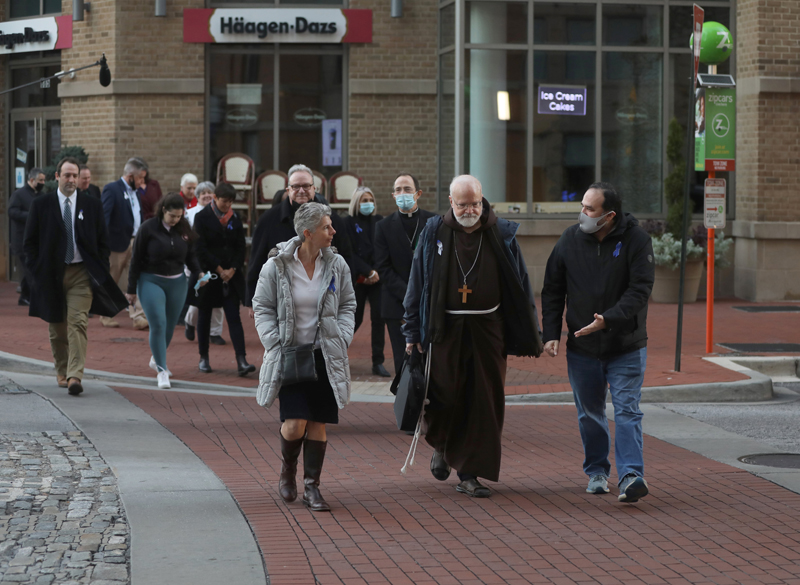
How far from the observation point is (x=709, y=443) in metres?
8.28

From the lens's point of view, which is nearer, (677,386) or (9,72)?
(677,386)

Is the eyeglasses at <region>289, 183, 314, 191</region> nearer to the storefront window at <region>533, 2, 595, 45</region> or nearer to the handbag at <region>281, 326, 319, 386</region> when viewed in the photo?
the handbag at <region>281, 326, 319, 386</region>

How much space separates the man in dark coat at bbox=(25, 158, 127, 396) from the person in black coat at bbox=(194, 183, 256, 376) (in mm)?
1432

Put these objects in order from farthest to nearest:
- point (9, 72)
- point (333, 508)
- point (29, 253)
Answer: point (9, 72) < point (29, 253) < point (333, 508)

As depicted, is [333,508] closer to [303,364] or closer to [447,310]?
[303,364]

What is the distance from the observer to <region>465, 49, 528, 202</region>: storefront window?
697 inches

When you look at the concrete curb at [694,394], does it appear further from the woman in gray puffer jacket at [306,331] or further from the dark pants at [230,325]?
the woman in gray puffer jacket at [306,331]

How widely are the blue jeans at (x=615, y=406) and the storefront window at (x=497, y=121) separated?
11166 mm

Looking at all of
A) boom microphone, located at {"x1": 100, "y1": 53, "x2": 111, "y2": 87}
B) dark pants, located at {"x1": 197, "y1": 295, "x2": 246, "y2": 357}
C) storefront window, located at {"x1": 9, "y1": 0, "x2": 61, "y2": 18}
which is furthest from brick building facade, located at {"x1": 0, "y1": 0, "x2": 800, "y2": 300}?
dark pants, located at {"x1": 197, "y1": 295, "x2": 246, "y2": 357}

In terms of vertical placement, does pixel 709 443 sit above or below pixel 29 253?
below

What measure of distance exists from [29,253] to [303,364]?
4619 mm

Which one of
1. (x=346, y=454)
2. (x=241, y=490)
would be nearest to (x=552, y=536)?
(x=241, y=490)

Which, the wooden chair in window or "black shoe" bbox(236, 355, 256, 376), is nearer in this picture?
"black shoe" bbox(236, 355, 256, 376)

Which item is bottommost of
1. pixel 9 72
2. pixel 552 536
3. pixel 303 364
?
pixel 552 536
